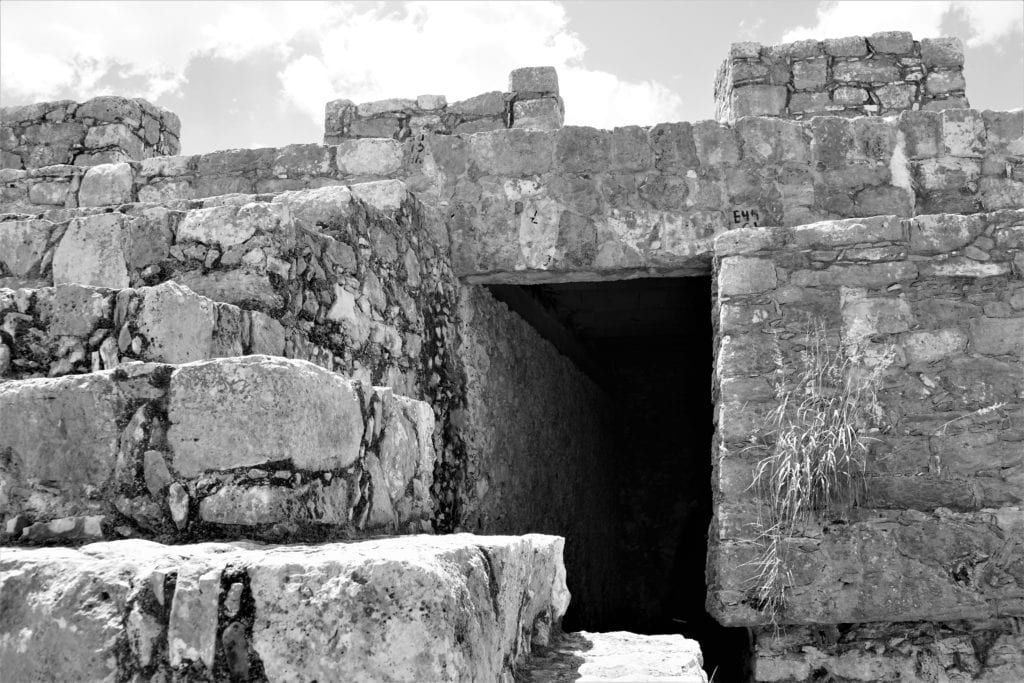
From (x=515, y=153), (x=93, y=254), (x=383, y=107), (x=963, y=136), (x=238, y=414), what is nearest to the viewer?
(x=238, y=414)

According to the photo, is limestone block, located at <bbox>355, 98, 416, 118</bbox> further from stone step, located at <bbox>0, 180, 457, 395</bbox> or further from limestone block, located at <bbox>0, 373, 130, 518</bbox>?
limestone block, located at <bbox>0, 373, 130, 518</bbox>

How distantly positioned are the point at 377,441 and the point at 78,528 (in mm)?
607

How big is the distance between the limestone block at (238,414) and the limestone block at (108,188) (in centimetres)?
323

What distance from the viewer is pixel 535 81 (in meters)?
5.87

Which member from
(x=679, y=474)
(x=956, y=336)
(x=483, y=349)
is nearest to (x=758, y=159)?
(x=956, y=336)

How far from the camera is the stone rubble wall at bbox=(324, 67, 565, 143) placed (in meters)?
5.86

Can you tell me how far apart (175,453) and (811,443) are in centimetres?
261

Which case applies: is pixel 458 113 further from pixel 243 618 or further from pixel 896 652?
pixel 243 618

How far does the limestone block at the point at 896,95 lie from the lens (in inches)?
252

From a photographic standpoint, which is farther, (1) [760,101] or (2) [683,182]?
(1) [760,101]

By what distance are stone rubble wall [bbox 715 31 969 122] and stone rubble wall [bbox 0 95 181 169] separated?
4.38 metres

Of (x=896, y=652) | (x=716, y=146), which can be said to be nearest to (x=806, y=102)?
(x=716, y=146)

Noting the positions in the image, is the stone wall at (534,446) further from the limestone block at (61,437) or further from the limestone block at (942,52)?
the limestone block at (942,52)

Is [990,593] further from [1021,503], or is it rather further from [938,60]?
[938,60]
